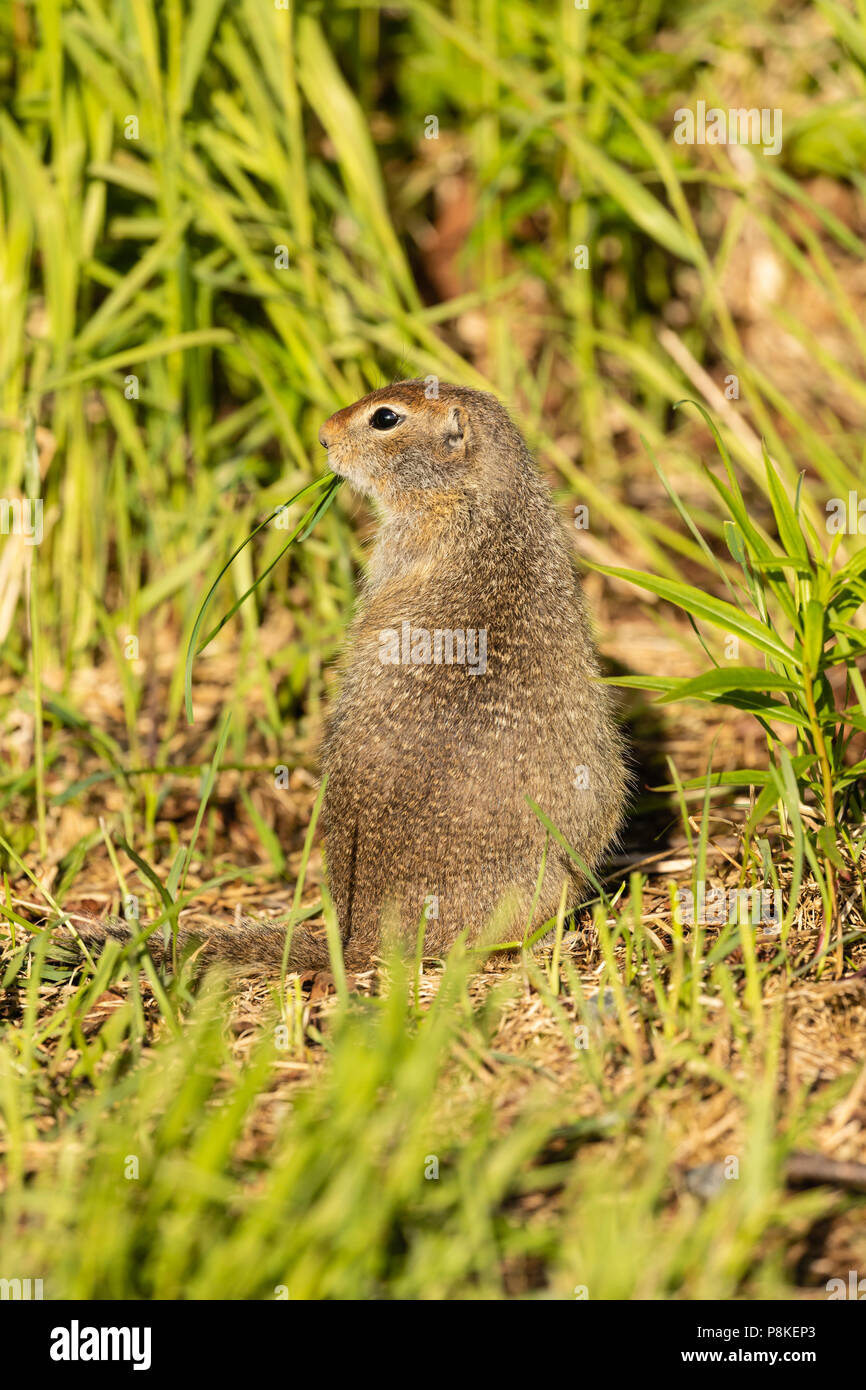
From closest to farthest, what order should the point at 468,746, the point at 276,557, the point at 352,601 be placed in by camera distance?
the point at 276,557 → the point at 468,746 → the point at 352,601

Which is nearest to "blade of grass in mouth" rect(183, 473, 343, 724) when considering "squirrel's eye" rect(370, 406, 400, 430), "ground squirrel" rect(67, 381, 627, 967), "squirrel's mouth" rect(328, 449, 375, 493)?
"squirrel's mouth" rect(328, 449, 375, 493)

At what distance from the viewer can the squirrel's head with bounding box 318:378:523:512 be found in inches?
166

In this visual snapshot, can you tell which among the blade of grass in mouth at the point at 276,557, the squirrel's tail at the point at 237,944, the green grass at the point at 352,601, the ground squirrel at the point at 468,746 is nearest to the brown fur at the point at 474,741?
the ground squirrel at the point at 468,746

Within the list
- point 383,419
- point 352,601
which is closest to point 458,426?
point 383,419

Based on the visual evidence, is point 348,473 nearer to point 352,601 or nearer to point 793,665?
point 352,601

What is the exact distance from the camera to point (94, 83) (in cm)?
511

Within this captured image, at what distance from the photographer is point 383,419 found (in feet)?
14.2

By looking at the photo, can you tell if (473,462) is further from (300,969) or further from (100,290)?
(100,290)

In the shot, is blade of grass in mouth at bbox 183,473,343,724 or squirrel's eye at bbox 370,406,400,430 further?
squirrel's eye at bbox 370,406,400,430

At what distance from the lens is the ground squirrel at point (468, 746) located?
12.0 feet

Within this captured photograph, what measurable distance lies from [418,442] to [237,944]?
1.76 metres

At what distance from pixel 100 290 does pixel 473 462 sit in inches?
99.0

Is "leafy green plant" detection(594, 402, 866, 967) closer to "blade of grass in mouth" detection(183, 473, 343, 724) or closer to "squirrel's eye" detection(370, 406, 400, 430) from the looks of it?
"blade of grass in mouth" detection(183, 473, 343, 724)

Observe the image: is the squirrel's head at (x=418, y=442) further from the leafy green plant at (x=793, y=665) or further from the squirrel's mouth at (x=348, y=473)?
the leafy green plant at (x=793, y=665)
